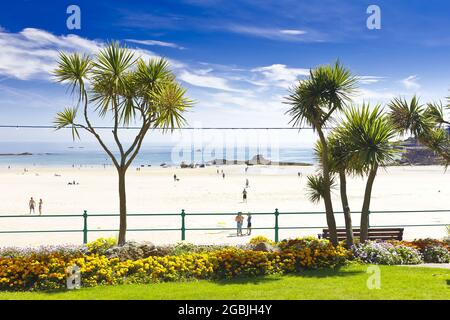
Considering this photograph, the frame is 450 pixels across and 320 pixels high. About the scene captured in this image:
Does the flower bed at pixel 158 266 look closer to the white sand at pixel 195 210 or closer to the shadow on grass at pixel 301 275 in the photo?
the shadow on grass at pixel 301 275

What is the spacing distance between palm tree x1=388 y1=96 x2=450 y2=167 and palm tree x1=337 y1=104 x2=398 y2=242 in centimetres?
191

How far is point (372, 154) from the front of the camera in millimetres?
12117

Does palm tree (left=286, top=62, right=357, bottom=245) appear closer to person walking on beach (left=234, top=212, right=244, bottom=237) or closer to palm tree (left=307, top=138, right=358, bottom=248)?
palm tree (left=307, top=138, right=358, bottom=248)

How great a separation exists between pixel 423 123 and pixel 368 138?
3491mm

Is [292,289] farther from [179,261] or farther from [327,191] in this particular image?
[327,191]

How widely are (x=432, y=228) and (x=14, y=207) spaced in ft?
102

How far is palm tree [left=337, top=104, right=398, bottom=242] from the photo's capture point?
12.2 meters

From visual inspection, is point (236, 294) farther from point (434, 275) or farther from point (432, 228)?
point (432, 228)

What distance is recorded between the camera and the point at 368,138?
12359 millimetres

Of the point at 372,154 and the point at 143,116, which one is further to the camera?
the point at 143,116

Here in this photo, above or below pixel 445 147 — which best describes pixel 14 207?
below

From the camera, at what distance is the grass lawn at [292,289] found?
892 cm

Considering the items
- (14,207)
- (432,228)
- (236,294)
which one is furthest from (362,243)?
(14,207)
